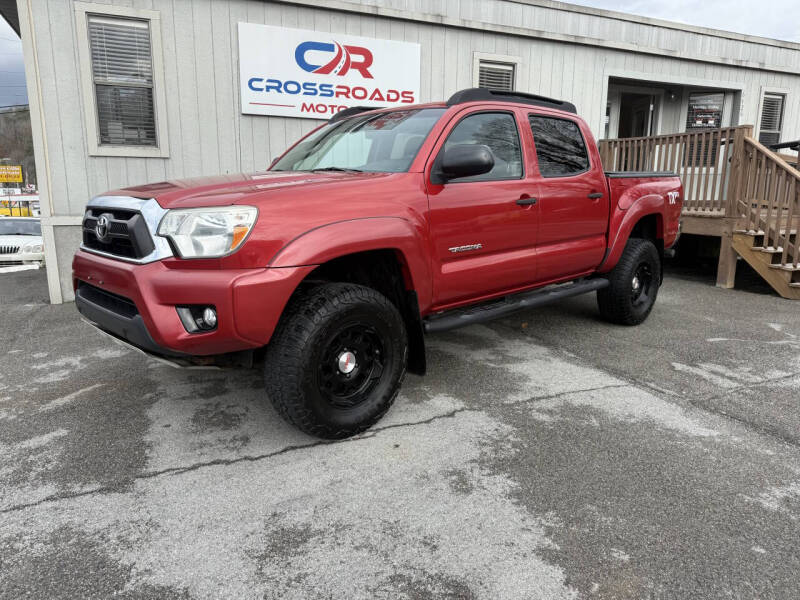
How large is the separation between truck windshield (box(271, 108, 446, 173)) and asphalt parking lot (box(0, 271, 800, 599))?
153 centimetres

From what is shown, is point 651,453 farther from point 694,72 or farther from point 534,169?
point 694,72

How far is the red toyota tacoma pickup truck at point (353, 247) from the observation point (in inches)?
102

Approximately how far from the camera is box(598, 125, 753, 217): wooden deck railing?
7281 mm

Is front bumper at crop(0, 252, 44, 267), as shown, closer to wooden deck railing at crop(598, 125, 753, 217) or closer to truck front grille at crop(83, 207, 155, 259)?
truck front grille at crop(83, 207, 155, 259)

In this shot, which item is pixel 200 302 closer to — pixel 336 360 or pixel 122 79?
pixel 336 360

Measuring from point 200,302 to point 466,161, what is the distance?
5.36ft

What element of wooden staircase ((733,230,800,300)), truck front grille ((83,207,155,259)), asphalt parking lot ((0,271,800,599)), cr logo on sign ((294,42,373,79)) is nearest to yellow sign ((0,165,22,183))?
cr logo on sign ((294,42,373,79))

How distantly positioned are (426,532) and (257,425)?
138cm

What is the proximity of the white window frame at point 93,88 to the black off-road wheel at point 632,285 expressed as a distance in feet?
17.7

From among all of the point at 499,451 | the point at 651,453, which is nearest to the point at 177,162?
the point at 499,451

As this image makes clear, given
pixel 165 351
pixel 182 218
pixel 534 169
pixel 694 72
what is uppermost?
pixel 694 72

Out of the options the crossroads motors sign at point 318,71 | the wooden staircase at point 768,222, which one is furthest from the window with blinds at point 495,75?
the wooden staircase at point 768,222

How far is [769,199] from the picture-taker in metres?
6.88

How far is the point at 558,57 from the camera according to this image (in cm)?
918
